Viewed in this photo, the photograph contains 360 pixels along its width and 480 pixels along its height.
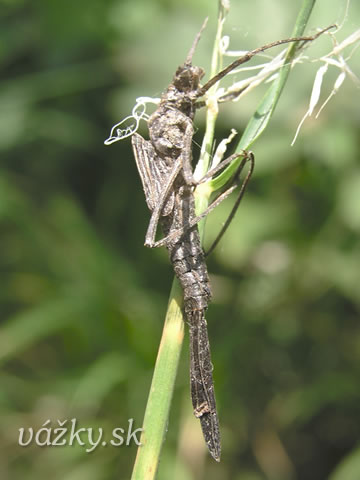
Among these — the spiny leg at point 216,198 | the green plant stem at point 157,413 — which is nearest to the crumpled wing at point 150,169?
the spiny leg at point 216,198

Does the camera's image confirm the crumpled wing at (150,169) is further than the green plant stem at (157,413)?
Yes

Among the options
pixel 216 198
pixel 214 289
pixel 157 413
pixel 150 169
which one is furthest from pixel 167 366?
pixel 214 289

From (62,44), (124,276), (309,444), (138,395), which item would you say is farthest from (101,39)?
(309,444)

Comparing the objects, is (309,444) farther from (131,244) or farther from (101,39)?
(101,39)

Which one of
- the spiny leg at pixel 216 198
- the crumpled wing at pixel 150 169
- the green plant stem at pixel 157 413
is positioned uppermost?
the crumpled wing at pixel 150 169

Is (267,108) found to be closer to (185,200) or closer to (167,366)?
(185,200)

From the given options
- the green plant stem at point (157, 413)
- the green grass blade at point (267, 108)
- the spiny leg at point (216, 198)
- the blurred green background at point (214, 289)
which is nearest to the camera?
the green plant stem at point (157, 413)

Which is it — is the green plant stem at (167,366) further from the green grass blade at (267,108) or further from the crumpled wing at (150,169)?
the crumpled wing at (150,169)
